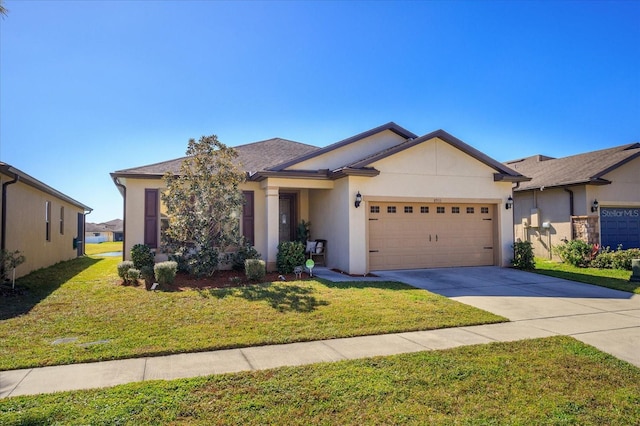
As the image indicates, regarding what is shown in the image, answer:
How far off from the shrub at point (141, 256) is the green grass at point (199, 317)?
56.1 inches

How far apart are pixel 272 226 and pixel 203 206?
92.3 inches

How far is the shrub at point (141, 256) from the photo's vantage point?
36.7 ft

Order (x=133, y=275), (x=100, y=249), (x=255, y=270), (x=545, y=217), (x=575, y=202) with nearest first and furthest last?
(x=133, y=275)
(x=255, y=270)
(x=575, y=202)
(x=545, y=217)
(x=100, y=249)

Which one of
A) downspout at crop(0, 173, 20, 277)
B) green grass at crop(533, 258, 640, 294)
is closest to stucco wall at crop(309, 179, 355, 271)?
green grass at crop(533, 258, 640, 294)

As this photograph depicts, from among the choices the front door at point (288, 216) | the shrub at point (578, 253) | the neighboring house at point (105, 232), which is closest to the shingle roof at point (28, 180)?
the front door at point (288, 216)

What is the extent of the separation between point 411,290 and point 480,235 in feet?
18.1

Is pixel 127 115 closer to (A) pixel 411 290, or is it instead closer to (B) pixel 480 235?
(A) pixel 411 290

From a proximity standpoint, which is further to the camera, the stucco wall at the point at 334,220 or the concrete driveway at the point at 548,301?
the stucco wall at the point at 334,220

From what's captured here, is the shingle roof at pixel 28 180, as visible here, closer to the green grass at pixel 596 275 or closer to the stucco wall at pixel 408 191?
the stucco wall at pixel 408 191

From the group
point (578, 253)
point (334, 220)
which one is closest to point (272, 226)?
point (334, 220)

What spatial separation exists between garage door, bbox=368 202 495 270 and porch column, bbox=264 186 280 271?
2.97 meters

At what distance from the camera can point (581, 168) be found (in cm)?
1680

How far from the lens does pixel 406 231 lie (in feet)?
41.9

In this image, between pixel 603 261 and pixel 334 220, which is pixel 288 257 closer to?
pixel 334 220
